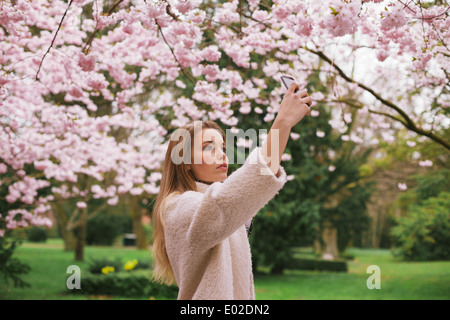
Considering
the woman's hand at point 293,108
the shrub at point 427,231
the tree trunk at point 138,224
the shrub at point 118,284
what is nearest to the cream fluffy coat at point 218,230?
the woman's hand at point 293,108

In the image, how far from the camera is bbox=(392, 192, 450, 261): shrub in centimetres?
1470

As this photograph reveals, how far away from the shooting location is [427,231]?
52.3 feet

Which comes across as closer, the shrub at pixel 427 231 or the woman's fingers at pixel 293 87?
the woman's fingers at pixel 293 87

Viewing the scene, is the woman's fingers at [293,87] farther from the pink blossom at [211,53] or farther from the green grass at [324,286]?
the green grass at [324,286]

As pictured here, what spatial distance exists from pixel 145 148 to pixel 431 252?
15814 mm

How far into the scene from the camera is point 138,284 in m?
9.77

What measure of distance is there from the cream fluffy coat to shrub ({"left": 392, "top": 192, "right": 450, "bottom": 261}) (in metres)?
13.3

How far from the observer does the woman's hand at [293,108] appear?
3.86ft

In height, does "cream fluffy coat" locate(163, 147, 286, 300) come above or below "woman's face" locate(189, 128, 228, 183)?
below

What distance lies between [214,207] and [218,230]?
0.07 m

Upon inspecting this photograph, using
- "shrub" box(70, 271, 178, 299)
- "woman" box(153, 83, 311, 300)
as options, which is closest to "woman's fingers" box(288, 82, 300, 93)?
"woman" box(153, 83, 311, 300)

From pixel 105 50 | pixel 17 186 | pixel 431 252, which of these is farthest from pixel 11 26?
pixel 431 252

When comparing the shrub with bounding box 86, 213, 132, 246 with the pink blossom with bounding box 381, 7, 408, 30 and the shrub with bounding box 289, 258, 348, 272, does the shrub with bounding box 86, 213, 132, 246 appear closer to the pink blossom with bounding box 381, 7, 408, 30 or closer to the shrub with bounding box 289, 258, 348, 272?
the shrub with bounding box 289, 258, 348, 272
